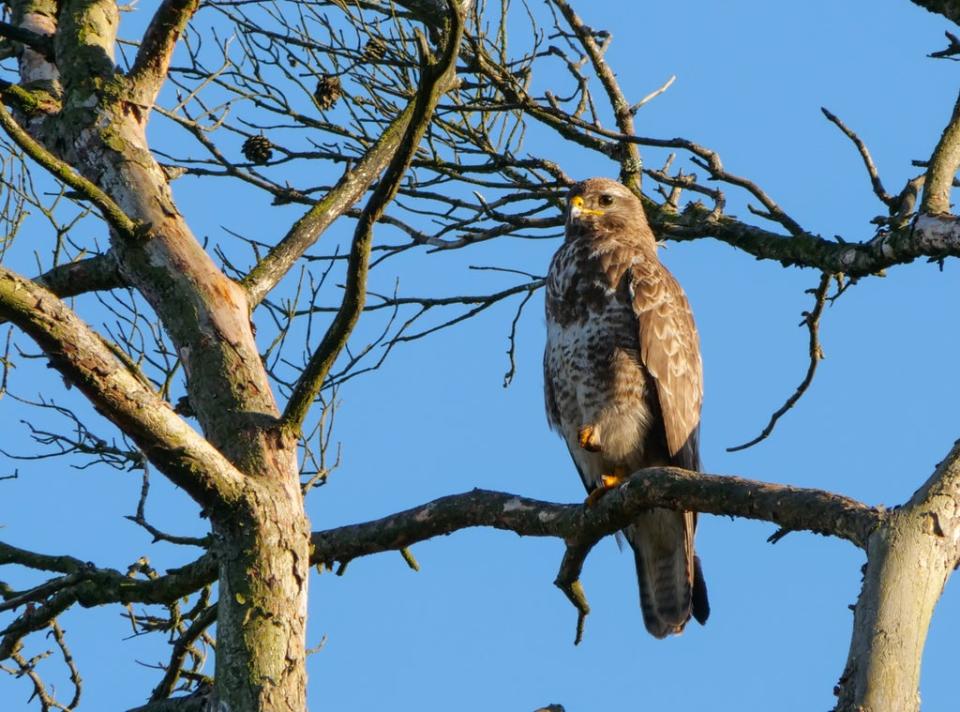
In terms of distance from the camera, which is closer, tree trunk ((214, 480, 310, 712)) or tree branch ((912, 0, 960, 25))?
tree trunk ((214, 480, 310, 712))

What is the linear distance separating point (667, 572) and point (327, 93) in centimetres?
243

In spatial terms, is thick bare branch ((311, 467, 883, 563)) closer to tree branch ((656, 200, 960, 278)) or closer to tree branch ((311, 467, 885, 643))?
tree branch ((311, 467, 885, 643))

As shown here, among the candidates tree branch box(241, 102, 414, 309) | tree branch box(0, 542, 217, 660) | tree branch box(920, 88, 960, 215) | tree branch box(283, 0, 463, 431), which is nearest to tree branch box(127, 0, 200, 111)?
tree branch box(241, 102, 414, 309)

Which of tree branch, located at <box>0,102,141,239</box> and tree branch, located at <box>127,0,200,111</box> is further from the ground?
tree branch, located at <box>127,0,200,111</box>

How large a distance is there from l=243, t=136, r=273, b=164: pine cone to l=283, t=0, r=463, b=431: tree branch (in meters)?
2.09

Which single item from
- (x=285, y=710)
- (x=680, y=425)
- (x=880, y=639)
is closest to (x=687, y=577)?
(x=680, y=425)

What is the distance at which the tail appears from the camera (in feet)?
17.4

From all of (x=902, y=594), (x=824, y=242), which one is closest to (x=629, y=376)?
(x=824, y=242)

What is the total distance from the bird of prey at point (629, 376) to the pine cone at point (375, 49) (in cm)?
102

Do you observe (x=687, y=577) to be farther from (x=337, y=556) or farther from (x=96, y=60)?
(x=96, y=60)

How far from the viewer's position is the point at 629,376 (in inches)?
208

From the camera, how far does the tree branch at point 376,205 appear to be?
10.1 feet

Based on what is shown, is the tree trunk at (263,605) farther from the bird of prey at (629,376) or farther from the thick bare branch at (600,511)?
the bird of prey at (629,376)

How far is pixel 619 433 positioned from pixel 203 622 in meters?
1.93
